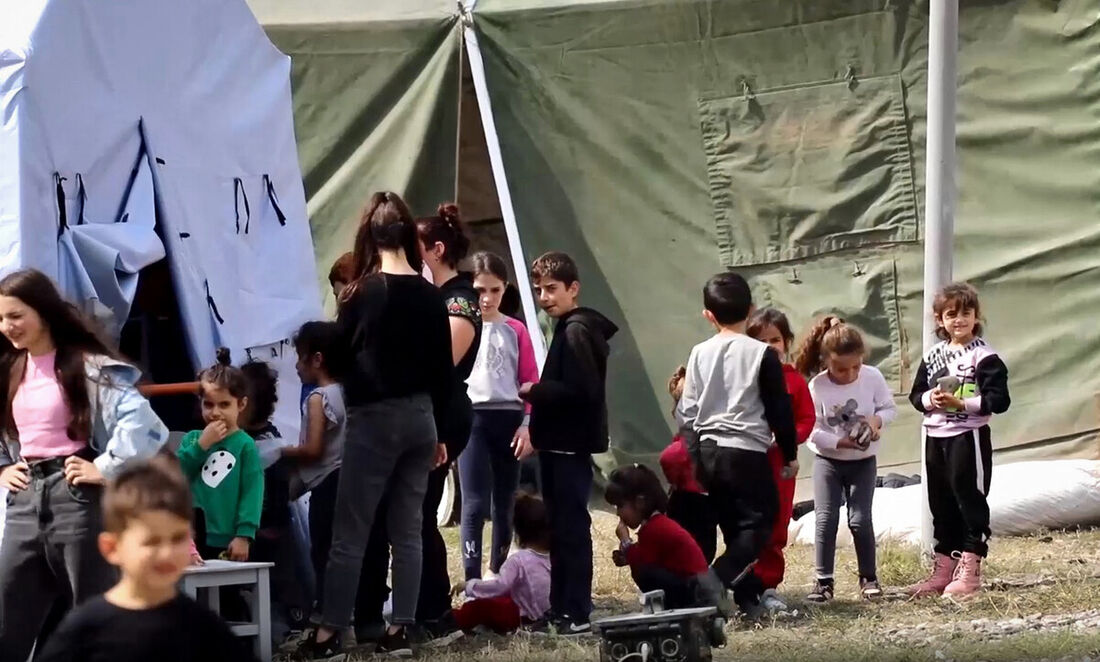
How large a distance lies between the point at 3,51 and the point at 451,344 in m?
1.84

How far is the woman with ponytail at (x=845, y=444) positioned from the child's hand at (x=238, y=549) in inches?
92.1

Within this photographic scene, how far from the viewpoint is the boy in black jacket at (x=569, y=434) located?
643cm

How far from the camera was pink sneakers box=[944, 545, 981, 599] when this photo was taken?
682 centimetres

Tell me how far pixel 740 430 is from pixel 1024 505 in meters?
2.58

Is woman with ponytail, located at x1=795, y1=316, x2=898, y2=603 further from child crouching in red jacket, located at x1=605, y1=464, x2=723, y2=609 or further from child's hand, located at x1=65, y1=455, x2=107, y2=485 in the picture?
child's hand, located at x1=65, y1=455, x2=107, y2=485

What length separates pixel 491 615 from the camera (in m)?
6.54

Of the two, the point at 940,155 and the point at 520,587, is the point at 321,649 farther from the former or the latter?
the point at 940,155

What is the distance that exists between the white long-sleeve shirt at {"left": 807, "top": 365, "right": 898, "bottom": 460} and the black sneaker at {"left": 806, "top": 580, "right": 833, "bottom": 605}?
1.75ft

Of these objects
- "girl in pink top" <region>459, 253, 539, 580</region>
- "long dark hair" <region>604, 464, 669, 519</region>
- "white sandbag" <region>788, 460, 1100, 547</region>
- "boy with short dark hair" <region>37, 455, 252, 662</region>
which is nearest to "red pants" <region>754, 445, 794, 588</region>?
"long dark hair" <region>604, 464, 669, 519</region>

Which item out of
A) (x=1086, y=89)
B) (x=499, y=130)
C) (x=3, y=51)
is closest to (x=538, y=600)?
(x=3, y=51)

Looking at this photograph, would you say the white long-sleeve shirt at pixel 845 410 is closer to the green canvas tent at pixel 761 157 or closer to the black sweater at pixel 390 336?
the black sweater at pixel 390 336

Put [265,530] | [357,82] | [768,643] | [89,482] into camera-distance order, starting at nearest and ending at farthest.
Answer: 1. [89,482]
2. [768,643]
3. [265,530]
4. [357,82]

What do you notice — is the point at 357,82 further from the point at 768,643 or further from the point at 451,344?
the point at 768,643

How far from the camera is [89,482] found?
4.89 meters
